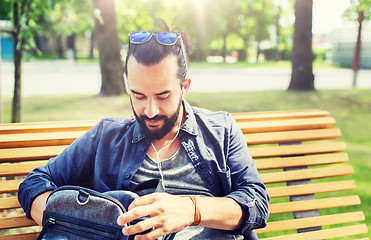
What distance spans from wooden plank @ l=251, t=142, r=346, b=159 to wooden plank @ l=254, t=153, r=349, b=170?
0.03 meters

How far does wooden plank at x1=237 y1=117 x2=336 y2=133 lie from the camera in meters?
2.82

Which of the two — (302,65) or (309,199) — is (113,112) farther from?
(309,199)

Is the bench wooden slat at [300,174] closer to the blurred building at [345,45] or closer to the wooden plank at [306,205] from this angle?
the wooden plank at [306,205]

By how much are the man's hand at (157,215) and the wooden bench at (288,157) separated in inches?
36.9

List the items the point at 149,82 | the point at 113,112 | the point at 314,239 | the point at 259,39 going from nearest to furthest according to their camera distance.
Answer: the point at 149,82, the point at 314,239, the point at 113,112, the point at 259,39

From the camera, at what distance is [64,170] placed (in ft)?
7.08

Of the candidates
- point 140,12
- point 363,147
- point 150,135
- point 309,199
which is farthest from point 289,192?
point 140,12

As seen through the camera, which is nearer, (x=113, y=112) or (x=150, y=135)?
(x=150, y=135)

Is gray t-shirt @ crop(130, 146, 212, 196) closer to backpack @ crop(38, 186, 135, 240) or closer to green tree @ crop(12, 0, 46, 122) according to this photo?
backpack @ crop(38, 186, 135, 240)

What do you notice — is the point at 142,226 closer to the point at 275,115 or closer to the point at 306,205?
the point at 306,205

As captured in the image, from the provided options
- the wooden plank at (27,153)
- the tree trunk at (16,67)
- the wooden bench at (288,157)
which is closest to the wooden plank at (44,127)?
the wooden bench at (288,157)

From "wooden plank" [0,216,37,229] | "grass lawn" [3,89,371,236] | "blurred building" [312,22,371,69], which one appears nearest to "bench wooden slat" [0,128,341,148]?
"wooden plank" [0,216,37,229]

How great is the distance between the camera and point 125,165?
2158 millimetres

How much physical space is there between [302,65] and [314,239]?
842cm
